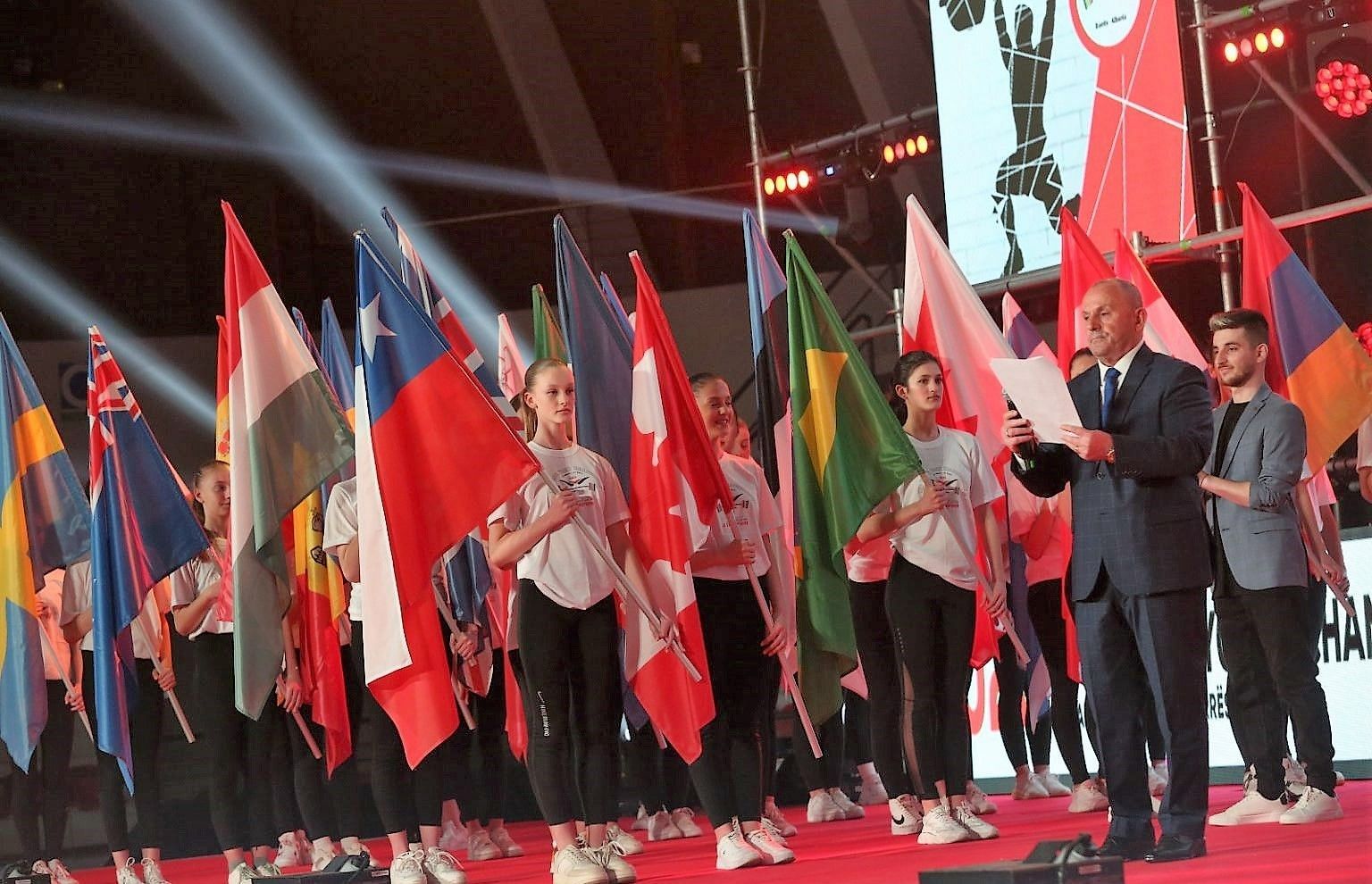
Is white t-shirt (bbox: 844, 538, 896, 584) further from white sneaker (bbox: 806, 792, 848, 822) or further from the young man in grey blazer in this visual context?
white sneaker (bbox: 806, 792, 848, 822)

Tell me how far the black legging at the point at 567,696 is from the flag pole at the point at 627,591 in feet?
0.25

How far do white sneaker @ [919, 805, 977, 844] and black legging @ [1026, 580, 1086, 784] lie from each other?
96 cm

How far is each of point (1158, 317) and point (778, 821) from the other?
2372mm

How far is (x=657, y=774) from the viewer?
6.40 meters

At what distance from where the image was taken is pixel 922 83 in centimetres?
1087

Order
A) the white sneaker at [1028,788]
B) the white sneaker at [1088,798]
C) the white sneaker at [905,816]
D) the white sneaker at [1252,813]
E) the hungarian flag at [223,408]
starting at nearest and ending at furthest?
1. the white sneaker at [1252,813]
2. the white sneaker at [905,816]
3. the white sneaker at [1088,798]
4. the hungarian flag at [223,408]
5. the white sneaker at [1028,788]

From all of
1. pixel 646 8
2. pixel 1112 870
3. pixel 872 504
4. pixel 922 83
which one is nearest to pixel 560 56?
pixel 646 8

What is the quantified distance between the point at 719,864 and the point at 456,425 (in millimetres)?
1447

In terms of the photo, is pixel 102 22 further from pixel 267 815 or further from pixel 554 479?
pixel 554 479

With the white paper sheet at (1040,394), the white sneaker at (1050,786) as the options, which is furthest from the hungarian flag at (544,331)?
the white paper sheet at (1040,394)

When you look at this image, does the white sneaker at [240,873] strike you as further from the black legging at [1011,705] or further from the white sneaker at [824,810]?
the black legging at [1011,705]

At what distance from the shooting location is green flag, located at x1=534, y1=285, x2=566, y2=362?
22.1 feet

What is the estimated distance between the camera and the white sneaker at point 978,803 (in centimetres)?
590

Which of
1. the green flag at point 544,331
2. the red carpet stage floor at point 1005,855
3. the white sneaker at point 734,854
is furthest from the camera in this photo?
the green flag at point 544,331
